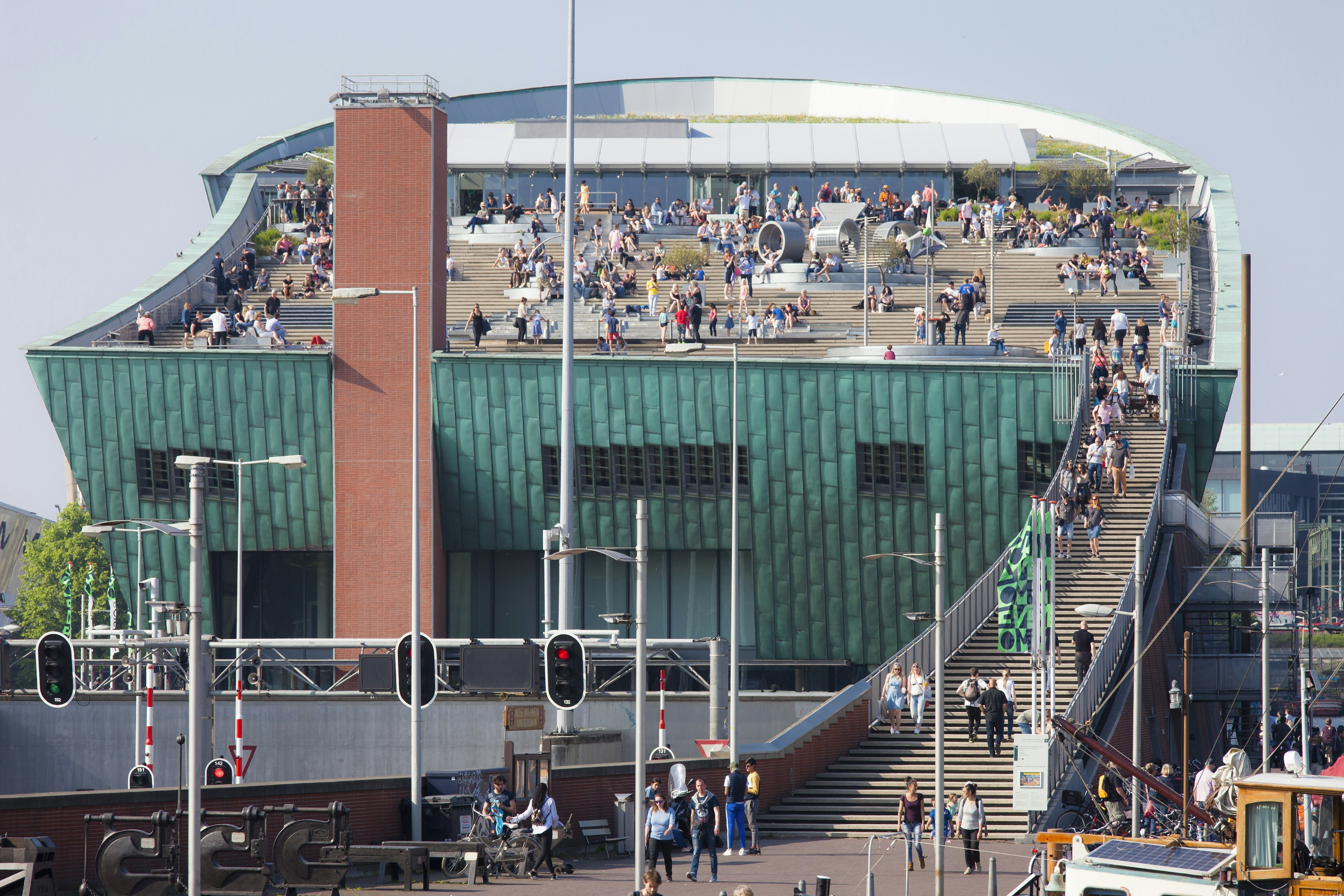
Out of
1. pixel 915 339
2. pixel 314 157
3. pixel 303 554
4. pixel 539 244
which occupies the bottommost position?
pixel 303 554

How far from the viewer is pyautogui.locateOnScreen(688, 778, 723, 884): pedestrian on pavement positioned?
25578 millimetres

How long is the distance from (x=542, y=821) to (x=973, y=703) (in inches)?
434

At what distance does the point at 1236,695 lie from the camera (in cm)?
4766

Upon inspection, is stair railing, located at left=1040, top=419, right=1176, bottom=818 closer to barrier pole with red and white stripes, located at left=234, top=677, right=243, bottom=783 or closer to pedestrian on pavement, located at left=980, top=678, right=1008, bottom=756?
pedestrian on pavement, located at left=980, top=678, right=1008, bottom=756

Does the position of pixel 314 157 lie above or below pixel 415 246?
above

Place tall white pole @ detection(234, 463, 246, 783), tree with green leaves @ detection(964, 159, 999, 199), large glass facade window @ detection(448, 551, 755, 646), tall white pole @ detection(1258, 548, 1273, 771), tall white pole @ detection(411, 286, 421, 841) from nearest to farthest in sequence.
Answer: tall white pole @ detection(411, 286, 421, 841) → tall white pole @ detection(234, 463, 246, 783) → tall white pole @ detection(1258, 548, 1273, 771) → large glass facade window @ detection(448, 551, 755, 646) → tree with green leaves @ detection(964, 159, 999, 199)

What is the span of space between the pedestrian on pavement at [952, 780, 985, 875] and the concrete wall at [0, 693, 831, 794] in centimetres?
1157

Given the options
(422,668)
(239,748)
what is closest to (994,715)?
(422,668)

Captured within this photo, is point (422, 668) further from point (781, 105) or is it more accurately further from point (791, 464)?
point (781, 105)

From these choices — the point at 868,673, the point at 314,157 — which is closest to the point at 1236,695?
the point at 868,673

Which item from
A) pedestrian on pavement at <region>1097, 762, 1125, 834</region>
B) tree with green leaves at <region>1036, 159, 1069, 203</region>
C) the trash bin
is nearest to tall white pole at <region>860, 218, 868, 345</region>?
pedestrian on pavement at <region>1097, 762, 1125, 834</region>

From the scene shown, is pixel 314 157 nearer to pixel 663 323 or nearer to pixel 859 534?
pixel 663 323

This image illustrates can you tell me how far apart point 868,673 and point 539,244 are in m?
19.5

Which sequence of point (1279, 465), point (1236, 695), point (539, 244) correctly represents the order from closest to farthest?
point (1236, 695)
point (539, 244)
point (1279, 465)
